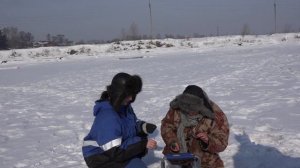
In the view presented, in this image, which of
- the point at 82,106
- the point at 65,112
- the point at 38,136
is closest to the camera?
the point at 38,136

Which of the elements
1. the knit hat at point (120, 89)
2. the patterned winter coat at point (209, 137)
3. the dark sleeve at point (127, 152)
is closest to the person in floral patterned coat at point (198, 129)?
the patterned winter coat at point (209, 137)

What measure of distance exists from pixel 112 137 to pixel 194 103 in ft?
3.13

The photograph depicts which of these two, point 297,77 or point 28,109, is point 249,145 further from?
point 297,77

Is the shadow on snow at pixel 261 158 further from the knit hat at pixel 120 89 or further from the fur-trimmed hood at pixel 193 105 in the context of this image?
the knit hat at pixel 120 89

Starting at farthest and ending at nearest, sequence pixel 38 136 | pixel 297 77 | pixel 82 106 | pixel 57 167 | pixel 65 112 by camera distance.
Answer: pixel 297 77 < pixel 82 106 < pixel 65 112 < pixel 38 136 < pixel 57 167

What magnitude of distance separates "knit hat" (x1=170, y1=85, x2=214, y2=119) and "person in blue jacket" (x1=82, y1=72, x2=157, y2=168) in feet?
1.73

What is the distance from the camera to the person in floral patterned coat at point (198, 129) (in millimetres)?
3850

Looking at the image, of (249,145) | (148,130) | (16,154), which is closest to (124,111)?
(148,130)

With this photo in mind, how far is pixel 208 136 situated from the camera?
12.6ft

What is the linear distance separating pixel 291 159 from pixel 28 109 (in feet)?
23.5

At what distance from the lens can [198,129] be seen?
12.9 feet

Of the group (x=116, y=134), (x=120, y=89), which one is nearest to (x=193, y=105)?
(x=120, y=89)

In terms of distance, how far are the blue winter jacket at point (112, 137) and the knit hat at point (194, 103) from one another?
0.55 metres

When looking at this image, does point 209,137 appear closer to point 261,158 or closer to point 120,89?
point 120,89
